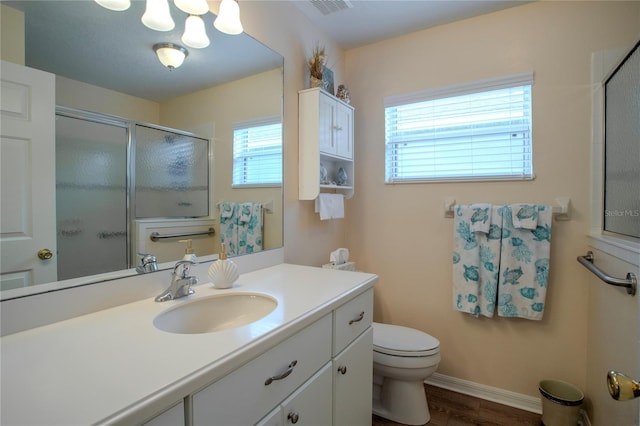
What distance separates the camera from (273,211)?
1.76 meters

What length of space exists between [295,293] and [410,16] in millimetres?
1847

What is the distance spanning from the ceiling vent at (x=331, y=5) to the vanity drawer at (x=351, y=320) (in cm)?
159

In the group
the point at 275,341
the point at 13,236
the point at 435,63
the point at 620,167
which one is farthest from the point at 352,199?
the point at 13,236

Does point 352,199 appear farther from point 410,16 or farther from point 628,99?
point 628,99

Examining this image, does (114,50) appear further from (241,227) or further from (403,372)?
(403,372)

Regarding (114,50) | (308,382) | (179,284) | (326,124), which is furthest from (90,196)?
(326,124)

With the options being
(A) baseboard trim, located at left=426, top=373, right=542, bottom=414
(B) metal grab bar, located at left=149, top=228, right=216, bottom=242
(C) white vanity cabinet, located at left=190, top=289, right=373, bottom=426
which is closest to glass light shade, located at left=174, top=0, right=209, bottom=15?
(B) metal grab bar, located at left=149, top=228, right=216, bottom=242

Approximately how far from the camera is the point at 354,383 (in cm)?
130

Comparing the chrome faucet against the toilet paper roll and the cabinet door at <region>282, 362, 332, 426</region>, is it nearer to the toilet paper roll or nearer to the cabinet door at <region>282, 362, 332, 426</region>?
the cabinet door at <region>282, 362, 332, 426</region>

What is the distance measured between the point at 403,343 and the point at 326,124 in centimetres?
133

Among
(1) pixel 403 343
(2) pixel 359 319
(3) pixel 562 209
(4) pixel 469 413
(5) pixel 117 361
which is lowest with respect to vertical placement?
(4) pixel 469 413

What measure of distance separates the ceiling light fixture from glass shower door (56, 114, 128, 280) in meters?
0.33

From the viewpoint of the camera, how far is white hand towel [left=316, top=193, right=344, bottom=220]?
6.48 ft

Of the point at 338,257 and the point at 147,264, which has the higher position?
the point at 147,264
